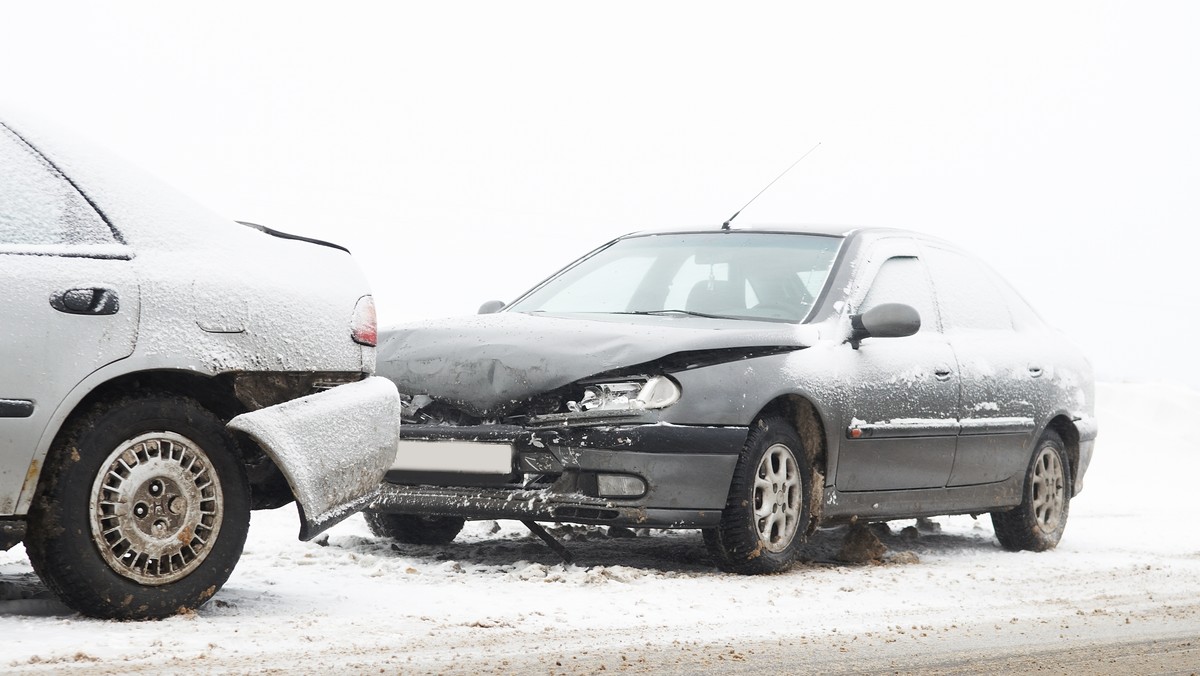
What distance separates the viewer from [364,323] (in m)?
5.70

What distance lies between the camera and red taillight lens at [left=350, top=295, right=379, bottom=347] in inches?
222

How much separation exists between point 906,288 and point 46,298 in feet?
15.3

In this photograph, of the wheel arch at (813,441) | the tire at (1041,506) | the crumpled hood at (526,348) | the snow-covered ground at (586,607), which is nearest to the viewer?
the snow-covered ground at (586,607)

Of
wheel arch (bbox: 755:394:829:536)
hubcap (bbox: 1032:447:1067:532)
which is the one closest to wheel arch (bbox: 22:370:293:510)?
wheel arch (bbox: 755:394:829:536)

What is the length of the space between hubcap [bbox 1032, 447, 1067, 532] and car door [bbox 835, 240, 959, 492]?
3.72 feet

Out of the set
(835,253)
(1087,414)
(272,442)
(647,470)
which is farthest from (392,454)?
Answer: (1087,414)

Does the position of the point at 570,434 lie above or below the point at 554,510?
above

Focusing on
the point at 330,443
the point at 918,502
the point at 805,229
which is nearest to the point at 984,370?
the point at 918,502

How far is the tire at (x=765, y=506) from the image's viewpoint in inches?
261

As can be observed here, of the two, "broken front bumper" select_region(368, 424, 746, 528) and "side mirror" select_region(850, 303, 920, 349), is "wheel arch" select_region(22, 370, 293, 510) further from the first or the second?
"side mirror" select_region(850, 303, 920, 349)

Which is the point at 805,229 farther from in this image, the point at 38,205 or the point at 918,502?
the point at 38,205

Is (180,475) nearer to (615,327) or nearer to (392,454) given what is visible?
(392,454)

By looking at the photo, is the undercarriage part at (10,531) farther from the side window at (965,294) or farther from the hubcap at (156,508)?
the side window at (965,294)

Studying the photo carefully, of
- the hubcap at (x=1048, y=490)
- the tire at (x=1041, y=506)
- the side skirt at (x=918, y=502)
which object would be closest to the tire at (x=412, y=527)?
the side skirt at (x=918, y=502)
